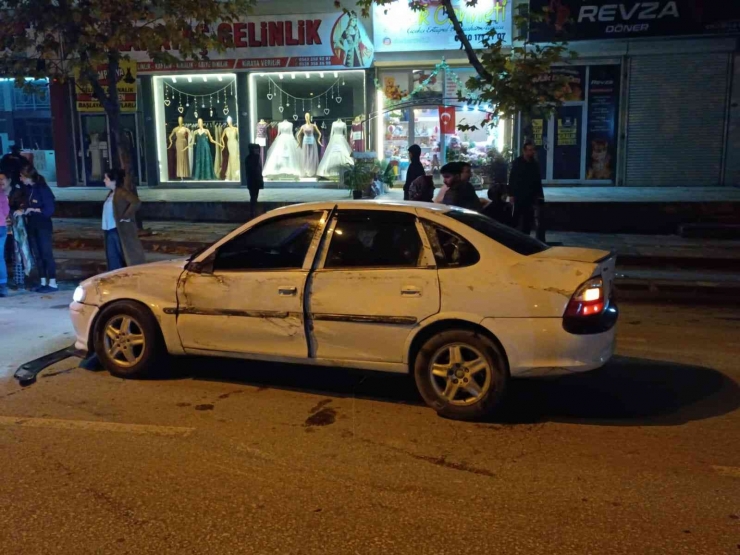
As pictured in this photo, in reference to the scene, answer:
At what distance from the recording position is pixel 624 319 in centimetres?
909

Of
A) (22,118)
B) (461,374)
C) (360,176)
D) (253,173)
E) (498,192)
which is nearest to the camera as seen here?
(461,374)

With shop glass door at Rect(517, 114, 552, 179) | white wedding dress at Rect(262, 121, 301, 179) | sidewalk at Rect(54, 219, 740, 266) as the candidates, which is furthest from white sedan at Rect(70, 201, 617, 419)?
white wedding dress at Rect(262, 121, 301, 179)

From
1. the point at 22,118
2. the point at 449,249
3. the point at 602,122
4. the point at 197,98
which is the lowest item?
the point at 449,249

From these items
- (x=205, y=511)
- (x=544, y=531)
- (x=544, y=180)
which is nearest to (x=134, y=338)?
(x=205, y=511)

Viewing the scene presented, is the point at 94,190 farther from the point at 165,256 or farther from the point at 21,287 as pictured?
the point at 21,287

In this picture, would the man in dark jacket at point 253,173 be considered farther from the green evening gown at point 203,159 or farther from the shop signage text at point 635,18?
the shop signage text at point 635,18

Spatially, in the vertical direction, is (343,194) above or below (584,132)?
below

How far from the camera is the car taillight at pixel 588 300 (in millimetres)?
5211

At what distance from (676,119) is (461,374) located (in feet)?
52.2

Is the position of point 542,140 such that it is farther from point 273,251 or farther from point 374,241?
point 374,241

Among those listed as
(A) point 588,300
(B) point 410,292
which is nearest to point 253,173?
(B) point 410,292

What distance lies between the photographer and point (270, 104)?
21.0 m

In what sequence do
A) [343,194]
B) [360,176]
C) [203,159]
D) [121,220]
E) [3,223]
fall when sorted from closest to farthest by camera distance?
[121,220] → [3,223] → [360,176] → [343,194] → [203,159]

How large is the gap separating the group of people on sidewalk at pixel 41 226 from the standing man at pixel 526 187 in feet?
18.3
